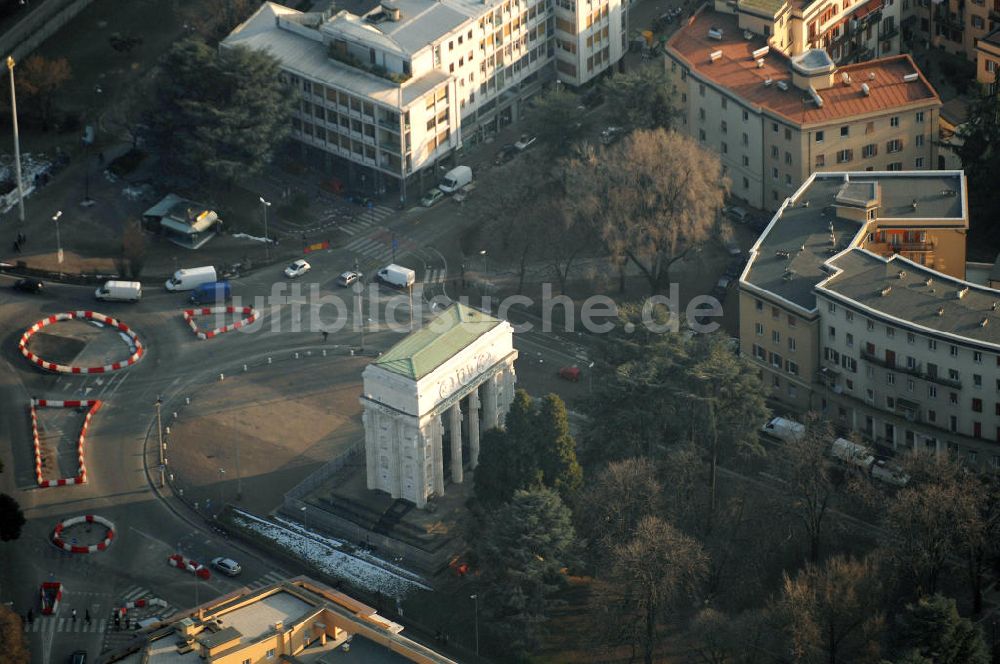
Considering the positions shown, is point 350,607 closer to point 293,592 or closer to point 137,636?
point 293,592

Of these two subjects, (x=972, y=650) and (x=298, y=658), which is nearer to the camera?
(x=298, y=658)

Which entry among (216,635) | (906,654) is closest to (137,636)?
(216,635)

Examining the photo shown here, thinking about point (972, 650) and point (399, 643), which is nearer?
point (399, 643)

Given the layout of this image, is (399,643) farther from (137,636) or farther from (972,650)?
(972,650)

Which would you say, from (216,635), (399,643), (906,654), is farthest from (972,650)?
(216,635)
